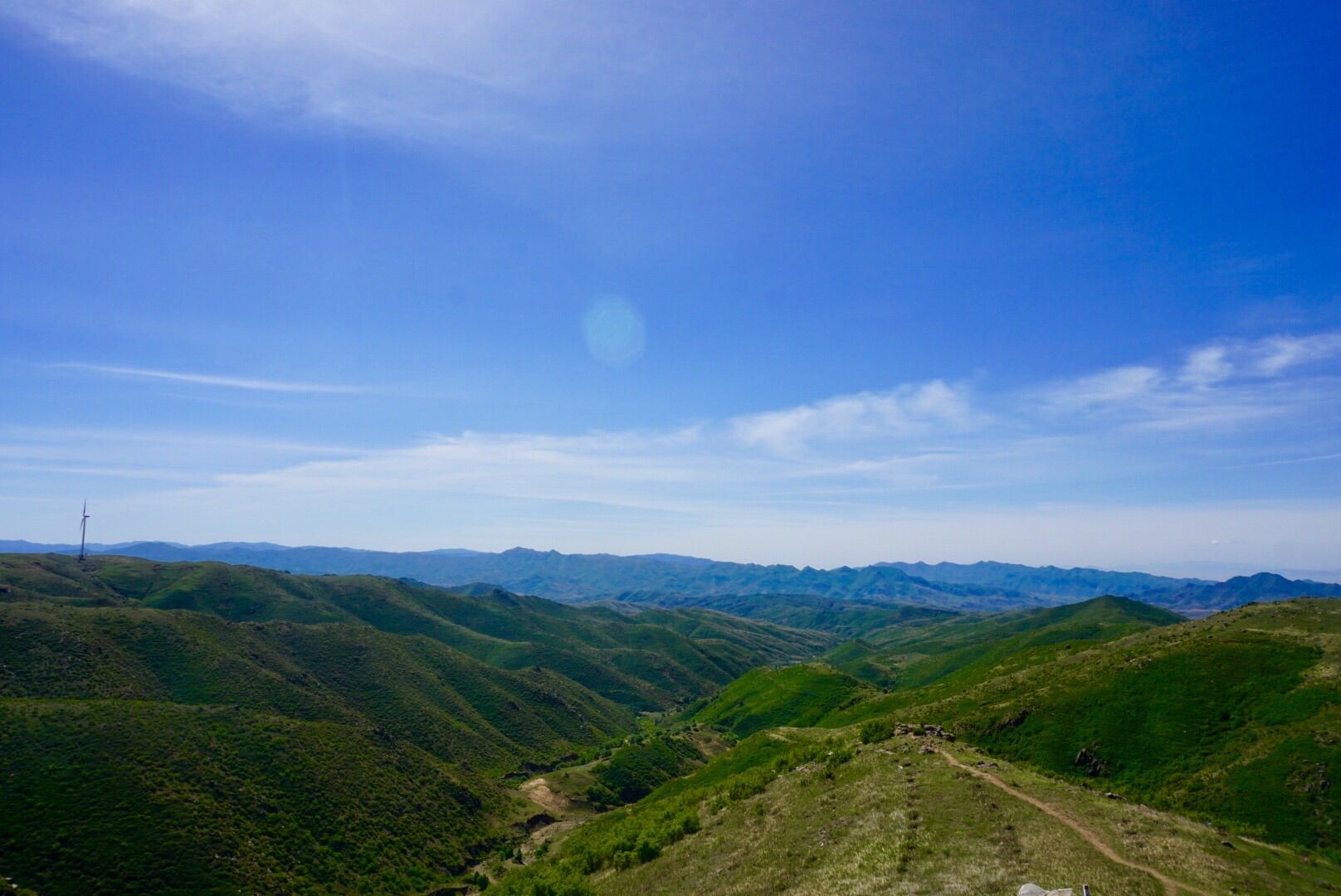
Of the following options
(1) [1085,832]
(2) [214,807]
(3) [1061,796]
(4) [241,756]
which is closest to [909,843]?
(1) [1085,832]

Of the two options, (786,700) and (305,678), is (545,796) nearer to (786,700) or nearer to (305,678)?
(305,678)

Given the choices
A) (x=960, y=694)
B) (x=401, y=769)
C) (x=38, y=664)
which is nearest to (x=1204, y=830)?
(x=960, y=694)

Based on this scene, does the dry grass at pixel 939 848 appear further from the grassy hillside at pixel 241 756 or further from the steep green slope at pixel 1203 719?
the grassy hillside at pixel 241 756

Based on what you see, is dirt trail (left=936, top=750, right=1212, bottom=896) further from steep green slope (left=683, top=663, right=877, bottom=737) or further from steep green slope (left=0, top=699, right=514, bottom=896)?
steep green slope (left=683, top=663, right=877, bottom=737)

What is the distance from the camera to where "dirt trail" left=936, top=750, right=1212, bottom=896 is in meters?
24.7

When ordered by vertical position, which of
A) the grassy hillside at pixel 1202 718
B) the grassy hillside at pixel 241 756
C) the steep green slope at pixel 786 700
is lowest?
the steep green slope at pixel 786 700

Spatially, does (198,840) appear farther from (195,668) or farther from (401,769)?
Answer: (195,668)

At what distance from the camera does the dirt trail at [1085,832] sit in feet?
81.1

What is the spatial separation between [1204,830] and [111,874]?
82259 millimetres

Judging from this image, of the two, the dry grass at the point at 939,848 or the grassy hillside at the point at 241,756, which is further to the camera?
the grassy hillside at the point at 241,756

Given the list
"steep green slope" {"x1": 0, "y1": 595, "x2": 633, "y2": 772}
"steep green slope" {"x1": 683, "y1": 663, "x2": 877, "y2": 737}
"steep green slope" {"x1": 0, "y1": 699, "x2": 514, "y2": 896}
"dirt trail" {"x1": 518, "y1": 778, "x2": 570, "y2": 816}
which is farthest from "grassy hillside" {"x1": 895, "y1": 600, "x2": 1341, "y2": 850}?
"steep green slope" {"x1": 0, "y1": 595, "x2": 633, "y2": 772}

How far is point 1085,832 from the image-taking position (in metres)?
31.1

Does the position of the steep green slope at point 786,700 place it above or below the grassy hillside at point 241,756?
below

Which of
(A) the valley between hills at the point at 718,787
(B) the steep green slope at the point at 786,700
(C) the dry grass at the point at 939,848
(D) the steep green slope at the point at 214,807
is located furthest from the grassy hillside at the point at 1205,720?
(B) the steep green slope at the point at 786,700
